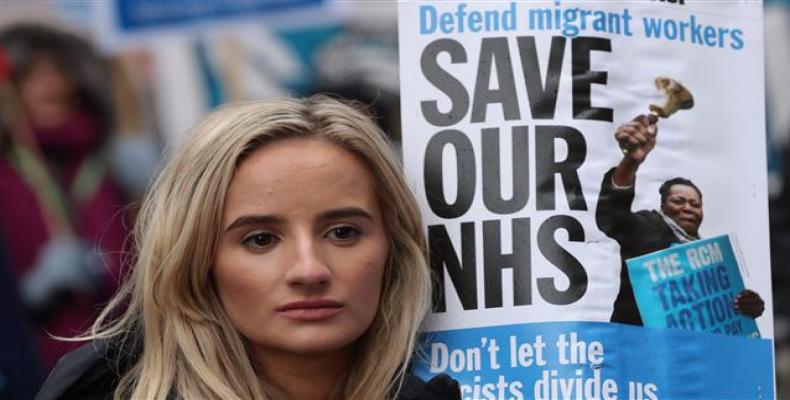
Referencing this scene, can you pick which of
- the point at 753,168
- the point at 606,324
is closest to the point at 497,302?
the point at 606,324

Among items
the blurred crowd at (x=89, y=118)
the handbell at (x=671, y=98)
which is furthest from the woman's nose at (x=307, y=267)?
the blurred crowd at (x=89, y=118)

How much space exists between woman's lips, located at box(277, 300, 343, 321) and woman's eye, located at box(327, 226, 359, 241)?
0.44 feet

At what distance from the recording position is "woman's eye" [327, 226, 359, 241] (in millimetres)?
2674

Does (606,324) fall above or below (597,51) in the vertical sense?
below

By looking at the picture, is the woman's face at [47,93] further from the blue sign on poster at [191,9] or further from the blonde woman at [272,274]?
the blonde woman at [272,274]

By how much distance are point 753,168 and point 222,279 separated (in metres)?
1.19

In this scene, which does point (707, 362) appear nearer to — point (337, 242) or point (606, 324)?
point (606, 324)

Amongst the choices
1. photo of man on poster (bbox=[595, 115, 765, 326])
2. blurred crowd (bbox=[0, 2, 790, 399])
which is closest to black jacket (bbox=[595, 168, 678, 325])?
photo of man on poster (bbox=[595, 115, 765, 326])

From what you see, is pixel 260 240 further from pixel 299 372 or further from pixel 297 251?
pixel 299 372

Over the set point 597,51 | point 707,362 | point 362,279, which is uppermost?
point 597,51

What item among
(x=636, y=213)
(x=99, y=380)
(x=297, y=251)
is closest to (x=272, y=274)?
(x=297, y=251)

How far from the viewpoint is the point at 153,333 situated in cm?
275

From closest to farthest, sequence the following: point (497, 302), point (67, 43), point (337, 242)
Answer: point (337, 242)
point (497, 302)
point (67, 43)

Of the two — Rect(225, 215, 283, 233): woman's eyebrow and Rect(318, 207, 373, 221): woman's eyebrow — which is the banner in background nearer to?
Rect(318, 207, 373, 221): woman's eyebrow
